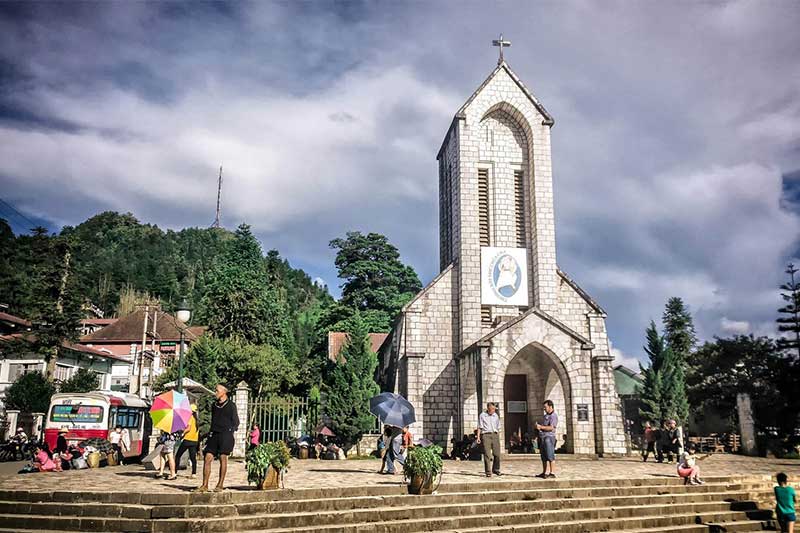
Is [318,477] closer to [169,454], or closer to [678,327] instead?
[169,454]

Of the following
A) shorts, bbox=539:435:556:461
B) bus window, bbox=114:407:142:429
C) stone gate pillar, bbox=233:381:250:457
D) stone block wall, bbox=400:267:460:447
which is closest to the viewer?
shorts, bbox=539:435:556:461

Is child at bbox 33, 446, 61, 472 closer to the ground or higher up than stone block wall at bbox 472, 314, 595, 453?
closer to the ground

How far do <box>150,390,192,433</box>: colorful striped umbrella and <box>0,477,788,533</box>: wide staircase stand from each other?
1.80 meters

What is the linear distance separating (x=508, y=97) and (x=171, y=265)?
8387 cm

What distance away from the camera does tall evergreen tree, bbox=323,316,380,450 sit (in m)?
23.6

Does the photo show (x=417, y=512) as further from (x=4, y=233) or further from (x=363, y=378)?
(x=4, y=233)

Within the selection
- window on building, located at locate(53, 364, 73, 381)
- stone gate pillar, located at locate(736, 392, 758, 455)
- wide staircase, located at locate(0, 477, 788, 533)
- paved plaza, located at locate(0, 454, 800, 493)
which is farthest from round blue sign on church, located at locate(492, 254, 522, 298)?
window on building, located at locate(53, 364, 73, 381)

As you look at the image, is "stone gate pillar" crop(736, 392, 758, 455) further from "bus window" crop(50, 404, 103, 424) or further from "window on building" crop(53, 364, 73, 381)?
"window on building" crop(53, 364, 73, 381)

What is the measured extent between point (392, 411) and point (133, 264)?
93715mm

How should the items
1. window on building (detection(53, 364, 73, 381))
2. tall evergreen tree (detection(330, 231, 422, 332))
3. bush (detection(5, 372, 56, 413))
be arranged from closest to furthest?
bush (detection(5, 372, 56, 413)) → window on building (detection(53, 364, 73, 381)) → tall evergreen tree (detection(330, 231, 422, 332))

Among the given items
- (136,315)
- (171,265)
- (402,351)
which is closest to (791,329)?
(402,351)

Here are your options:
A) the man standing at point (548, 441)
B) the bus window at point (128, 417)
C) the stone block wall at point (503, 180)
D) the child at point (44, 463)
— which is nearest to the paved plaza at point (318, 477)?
the man standing at point (548, 441)

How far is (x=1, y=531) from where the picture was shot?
9461 mm

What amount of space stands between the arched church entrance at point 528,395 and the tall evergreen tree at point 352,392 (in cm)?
575
